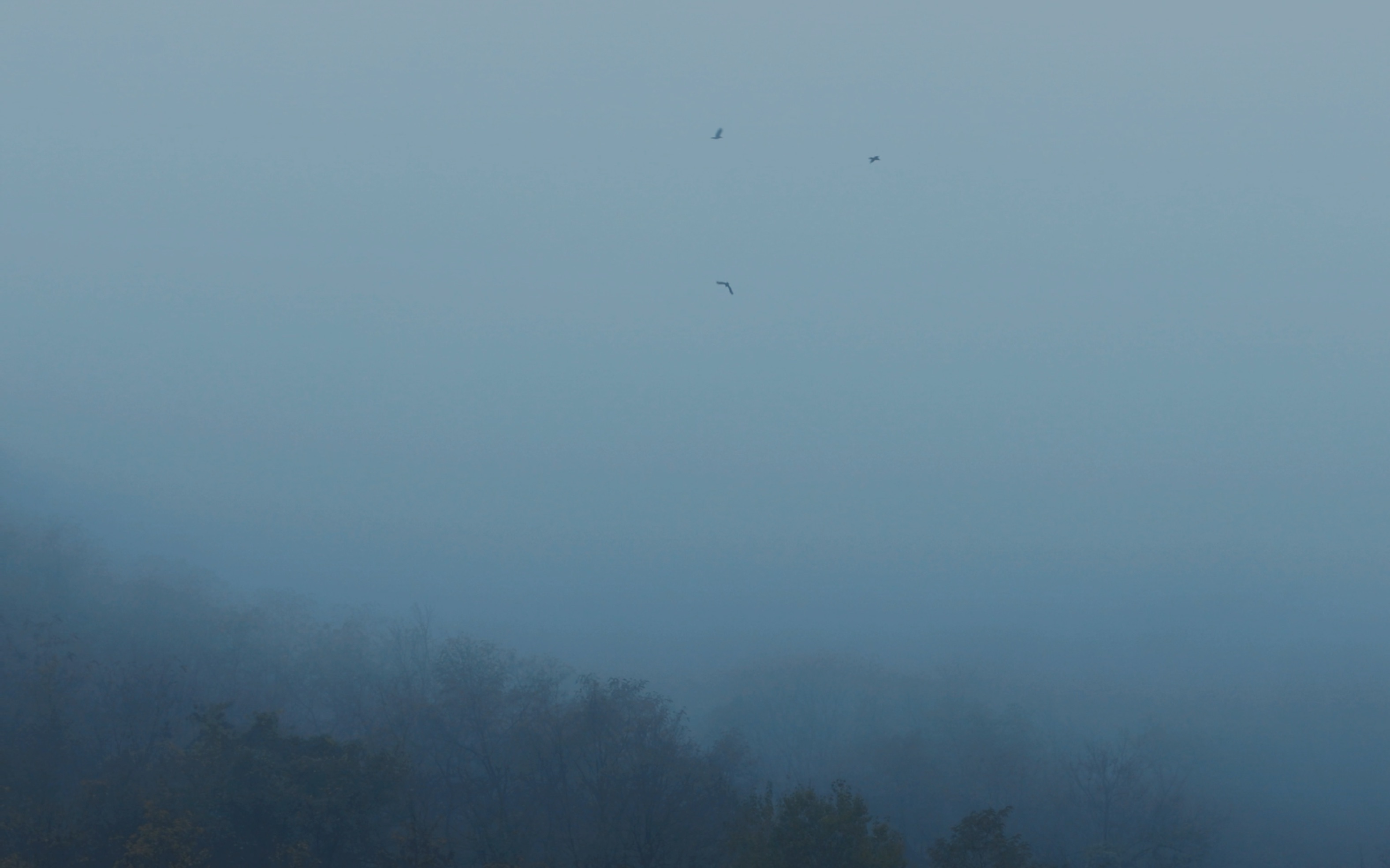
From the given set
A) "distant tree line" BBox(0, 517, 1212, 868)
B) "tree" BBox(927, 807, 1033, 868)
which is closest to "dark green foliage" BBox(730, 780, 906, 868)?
"distant tree line" BBox(0, 517, 1212, 868)

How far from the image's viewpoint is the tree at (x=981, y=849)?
32719 mm

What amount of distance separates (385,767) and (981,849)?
795 inches

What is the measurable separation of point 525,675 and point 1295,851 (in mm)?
61478

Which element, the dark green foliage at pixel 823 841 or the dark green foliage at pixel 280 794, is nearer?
the dark green foliage at pixel 823 841

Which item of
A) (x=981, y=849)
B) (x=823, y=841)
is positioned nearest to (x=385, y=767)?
(x=823, y=841)

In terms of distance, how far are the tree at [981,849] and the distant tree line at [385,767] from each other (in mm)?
73

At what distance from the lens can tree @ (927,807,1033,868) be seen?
3272 cm

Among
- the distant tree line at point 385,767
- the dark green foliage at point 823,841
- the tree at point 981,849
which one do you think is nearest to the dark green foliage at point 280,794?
the distant tree line at point 385,767

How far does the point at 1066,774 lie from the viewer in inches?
2985

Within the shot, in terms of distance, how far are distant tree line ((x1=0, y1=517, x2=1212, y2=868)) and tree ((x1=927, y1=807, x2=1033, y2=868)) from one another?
73 millimetres

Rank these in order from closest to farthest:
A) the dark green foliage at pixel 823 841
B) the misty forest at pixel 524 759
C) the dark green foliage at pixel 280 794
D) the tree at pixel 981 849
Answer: the dark green foliage at pixel 823 841 < the dark green foliage at pixel 280 794 < the tree at pixel 981 849 < the misty forest at pixel 524 759

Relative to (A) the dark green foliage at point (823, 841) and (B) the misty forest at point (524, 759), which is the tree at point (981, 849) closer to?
(B) the misty forest at point (524, 759)

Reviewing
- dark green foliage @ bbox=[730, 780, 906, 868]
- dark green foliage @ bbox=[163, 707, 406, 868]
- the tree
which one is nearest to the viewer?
dark green foliage @ bbox=[730, 780, 906, 868]

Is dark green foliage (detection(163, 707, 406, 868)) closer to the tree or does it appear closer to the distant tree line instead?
the distant tree line
